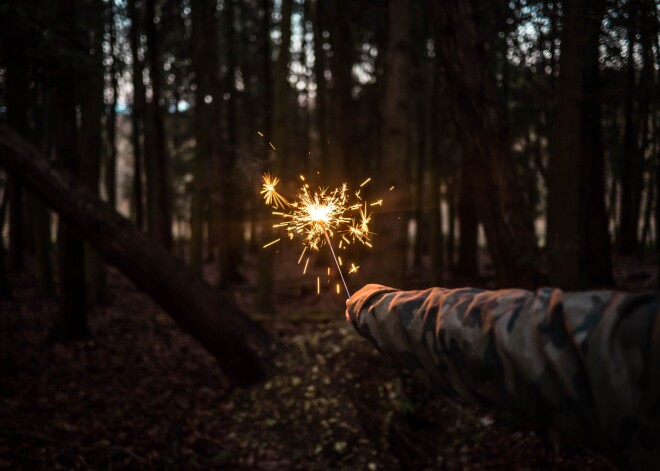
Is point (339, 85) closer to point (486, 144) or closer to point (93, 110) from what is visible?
point (93, 110)

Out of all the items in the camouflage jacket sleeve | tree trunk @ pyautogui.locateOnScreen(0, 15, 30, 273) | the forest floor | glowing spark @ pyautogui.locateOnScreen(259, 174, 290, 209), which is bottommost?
the forest floor

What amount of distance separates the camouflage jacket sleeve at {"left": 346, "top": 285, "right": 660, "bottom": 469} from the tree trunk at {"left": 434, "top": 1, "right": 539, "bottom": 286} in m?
4.34

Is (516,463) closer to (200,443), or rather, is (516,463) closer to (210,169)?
(200,443)

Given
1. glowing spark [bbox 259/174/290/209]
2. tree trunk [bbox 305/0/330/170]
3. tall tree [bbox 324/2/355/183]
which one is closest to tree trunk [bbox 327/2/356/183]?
tall tree [bbox 324/2/355/183]

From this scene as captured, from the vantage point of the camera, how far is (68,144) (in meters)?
7.73

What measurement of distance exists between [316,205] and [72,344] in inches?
269

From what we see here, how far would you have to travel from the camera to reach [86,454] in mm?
4633

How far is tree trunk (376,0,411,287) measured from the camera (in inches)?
261

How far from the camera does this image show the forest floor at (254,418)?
Answer: 468 cm

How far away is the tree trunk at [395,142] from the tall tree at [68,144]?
5.04 meters

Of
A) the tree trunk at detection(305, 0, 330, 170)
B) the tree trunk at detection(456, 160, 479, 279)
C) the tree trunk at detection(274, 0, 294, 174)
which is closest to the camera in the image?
the tree trunk at detection(274, 0, 294, 174)

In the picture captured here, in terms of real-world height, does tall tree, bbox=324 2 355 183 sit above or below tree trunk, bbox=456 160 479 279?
above

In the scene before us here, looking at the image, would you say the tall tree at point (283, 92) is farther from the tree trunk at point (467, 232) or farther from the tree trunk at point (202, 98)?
the tree trunk at point (467, 232)

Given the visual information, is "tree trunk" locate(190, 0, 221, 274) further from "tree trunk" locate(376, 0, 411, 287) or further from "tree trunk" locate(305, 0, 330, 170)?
"tree trunk" locate(376, 0, 411, 287)
